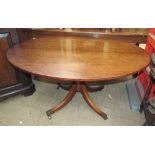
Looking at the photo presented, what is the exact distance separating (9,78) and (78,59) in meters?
0.92

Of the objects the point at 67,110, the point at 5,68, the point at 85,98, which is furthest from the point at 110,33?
the point at 5,68

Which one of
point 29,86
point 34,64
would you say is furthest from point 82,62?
point 29,86

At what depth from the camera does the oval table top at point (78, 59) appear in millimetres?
1135

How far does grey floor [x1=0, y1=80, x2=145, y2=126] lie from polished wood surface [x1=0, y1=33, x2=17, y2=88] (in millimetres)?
266

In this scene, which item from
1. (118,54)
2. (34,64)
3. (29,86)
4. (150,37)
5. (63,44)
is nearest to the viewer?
(34,64)

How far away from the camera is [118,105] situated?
1926mm

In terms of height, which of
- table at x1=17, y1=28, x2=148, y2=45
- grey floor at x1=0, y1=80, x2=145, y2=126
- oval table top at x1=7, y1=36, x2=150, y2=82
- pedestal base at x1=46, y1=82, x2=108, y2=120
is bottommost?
grey floor at x1=0, y1=80, x2=145, y2=126

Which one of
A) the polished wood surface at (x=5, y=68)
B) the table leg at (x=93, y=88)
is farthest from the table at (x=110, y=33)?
the table leg at (x=93, y=88)

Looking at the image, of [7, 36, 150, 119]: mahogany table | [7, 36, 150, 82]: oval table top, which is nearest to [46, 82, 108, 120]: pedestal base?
[7, 36, 150, 119]: mahogany table

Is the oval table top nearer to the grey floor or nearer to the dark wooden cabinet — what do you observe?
the dark wooden cabinet

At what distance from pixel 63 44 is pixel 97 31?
62 centimetres

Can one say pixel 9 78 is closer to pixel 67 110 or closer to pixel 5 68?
pixel 5 68

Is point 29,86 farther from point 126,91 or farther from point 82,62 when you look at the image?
point 126,91

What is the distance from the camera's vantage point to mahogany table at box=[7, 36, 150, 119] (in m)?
1.13
